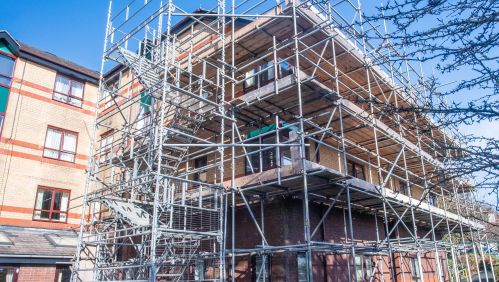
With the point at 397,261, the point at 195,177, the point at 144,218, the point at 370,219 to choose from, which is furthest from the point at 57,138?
the point at 397,261

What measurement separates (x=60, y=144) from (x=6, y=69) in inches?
178

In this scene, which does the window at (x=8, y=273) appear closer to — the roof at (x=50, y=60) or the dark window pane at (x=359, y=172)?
the roof at (x=50, y=60)

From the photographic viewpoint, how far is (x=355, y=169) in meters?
15.5

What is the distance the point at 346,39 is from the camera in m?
13.0

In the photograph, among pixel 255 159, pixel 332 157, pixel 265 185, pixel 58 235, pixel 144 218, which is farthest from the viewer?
pixel 58 235

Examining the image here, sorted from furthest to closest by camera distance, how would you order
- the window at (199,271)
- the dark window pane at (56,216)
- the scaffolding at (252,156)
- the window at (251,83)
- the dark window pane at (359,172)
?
the dark window pane at (56,216), the dark window pane at (359,172), the window at (251,83), the window at (199,271), the scaffolding at (252,156)

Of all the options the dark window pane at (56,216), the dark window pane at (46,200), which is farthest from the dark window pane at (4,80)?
the dark window pane at (56,216)

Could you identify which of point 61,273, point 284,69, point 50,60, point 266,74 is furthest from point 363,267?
point 50,60

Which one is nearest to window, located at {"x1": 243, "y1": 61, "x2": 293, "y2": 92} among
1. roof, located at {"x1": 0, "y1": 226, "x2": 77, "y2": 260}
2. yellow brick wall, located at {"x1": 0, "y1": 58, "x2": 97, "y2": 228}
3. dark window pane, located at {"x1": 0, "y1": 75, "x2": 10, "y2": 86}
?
roof, located at {"x1": 0, "y1": 226, "x2": 77, "y2": 260}

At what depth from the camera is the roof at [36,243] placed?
47.7 feet

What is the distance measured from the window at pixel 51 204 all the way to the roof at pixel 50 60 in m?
6.79

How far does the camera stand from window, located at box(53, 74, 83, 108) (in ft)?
69.5

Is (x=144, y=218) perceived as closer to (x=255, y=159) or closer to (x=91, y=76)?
(x=255, y=159)

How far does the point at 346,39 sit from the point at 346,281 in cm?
805
